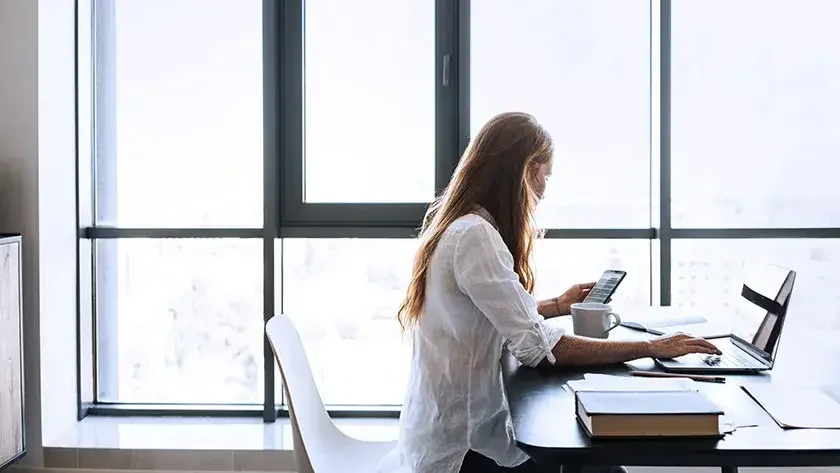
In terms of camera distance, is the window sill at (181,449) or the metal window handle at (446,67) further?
the metal window handle at (446,67)

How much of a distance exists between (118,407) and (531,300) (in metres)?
2.04

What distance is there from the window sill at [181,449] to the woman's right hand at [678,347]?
4.40 ft

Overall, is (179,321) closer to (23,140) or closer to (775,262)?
(23,140)

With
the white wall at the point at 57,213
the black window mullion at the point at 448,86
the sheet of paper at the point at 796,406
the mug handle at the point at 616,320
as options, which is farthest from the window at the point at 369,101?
→ the sheet of paper at the point at 796,406

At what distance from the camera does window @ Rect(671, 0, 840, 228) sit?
271cm

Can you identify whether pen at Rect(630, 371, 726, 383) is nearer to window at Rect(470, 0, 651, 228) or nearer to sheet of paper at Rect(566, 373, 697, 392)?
sheet of paper at Rect(566, 373, 697, 392)

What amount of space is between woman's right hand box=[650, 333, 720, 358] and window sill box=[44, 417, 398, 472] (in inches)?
52.8

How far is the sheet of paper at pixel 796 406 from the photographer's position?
1176 mm

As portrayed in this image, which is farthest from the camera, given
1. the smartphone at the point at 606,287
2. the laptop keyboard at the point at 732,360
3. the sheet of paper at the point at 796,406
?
the smartphone at the point at 606,287

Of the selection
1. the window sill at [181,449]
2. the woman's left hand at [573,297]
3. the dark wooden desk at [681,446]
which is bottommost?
the window sill at [181,449]

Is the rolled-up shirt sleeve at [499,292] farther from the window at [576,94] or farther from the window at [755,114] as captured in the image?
the window at [755,114]

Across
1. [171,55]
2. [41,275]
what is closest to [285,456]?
[41,275]

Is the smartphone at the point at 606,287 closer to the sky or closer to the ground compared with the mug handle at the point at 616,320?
closer to the sky

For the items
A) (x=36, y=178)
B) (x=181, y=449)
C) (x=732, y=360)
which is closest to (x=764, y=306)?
(x=732, y=360)
